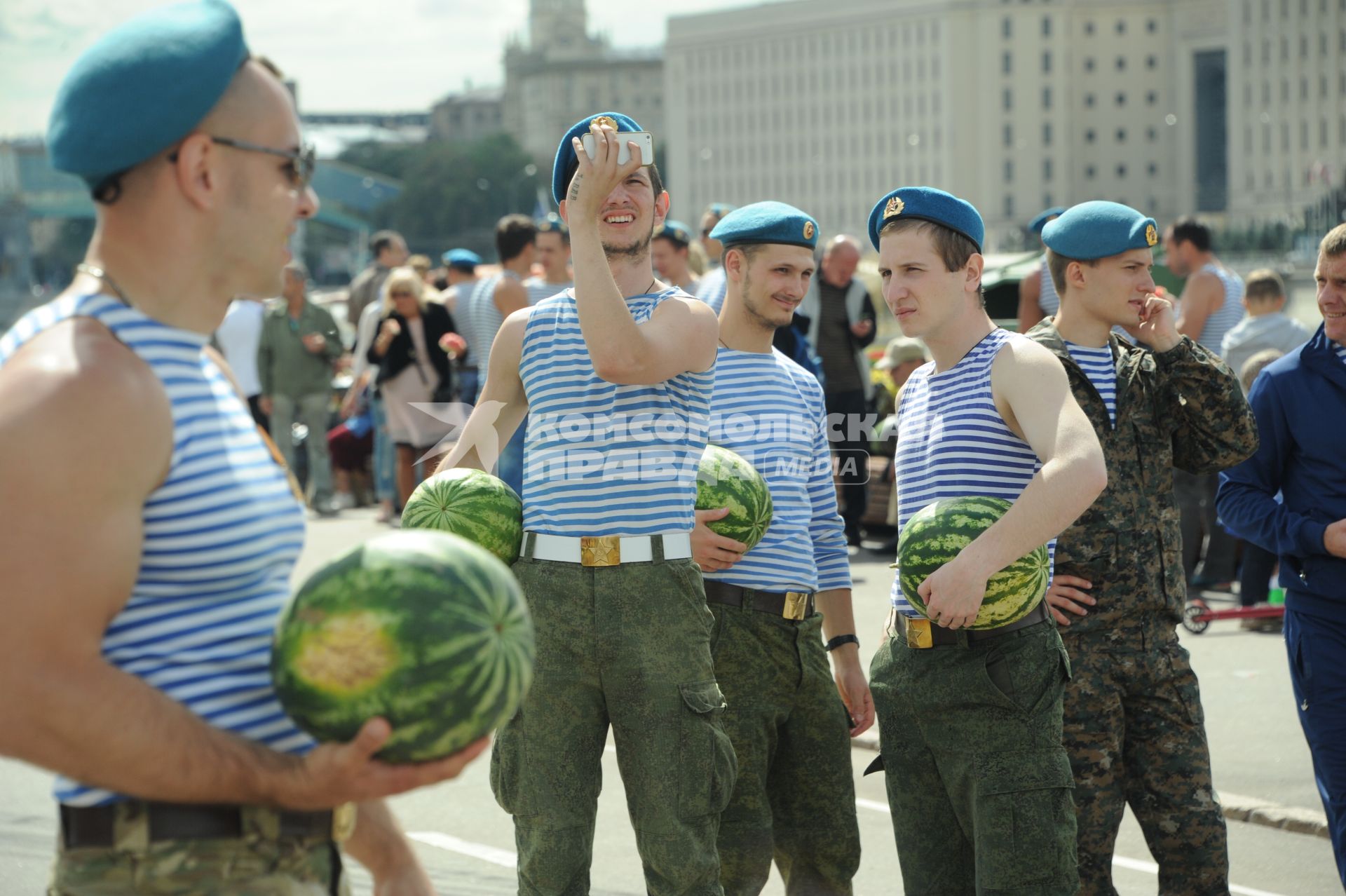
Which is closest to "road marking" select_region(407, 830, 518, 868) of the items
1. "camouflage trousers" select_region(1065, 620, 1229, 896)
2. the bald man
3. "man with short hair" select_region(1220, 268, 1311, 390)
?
"camouflage trousers" select_region(1065, 620, 1229, 896)

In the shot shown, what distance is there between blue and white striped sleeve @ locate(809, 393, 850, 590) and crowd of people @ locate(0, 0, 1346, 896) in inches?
0.7

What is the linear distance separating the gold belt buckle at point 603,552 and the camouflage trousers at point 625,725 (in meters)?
0.02

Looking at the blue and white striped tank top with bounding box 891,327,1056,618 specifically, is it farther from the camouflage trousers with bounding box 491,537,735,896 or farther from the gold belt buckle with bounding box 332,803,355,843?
the gold belt buckle with bounding box 332,803,355,843

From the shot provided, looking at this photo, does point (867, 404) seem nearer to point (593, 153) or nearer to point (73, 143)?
point (593, 153)

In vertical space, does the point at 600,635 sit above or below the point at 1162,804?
above

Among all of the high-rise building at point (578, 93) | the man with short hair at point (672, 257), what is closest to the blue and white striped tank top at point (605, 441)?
the man with short hair at point (672, 257)

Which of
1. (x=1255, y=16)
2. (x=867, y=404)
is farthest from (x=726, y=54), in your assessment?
(x=867, y=404)

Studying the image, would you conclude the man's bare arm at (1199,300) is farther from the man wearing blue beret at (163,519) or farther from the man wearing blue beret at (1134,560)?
the man wearing blue beret at (163,519)

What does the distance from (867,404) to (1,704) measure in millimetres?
10706

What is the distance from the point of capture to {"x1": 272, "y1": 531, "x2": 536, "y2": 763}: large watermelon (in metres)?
2.12

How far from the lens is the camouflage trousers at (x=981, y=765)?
378 cm

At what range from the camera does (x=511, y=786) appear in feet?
12.6

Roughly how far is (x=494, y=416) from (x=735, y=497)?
2.37ft

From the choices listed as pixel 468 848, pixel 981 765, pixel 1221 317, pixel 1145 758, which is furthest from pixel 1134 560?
pixel 1221 317
